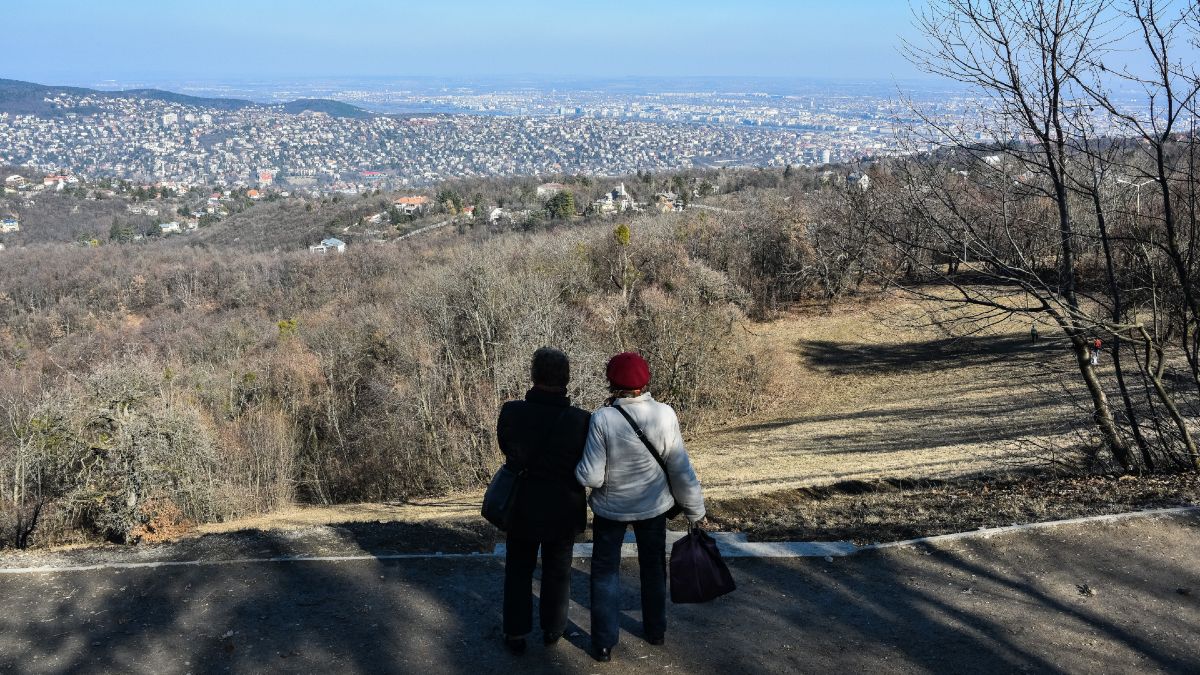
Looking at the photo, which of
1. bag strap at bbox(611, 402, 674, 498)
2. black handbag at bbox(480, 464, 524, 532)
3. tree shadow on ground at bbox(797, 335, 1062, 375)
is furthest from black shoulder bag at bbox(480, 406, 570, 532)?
tree shadow on ground at bbox(797, 335, 1062, 375)

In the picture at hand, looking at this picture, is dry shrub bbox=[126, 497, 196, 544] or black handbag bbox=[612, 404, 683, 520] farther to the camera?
dry shrub bbox=[126, 497, 196, 544]

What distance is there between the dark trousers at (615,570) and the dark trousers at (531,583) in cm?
17

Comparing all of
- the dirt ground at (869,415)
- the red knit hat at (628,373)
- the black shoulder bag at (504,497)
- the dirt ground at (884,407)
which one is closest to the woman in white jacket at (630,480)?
the red knit hat at (628,373)

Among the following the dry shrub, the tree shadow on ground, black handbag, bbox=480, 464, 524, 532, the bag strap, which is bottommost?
the tree shadow on ground

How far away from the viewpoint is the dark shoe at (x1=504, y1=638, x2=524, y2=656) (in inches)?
186

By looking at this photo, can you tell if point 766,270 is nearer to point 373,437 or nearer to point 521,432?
point 373,437

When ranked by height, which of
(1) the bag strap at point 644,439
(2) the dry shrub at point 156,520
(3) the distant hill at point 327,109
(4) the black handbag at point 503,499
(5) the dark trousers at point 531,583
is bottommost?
(2) the dry shrub at point 156,520

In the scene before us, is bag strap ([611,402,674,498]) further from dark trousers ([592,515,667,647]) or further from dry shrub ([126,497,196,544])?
dry shrub ([126,497,196,544])

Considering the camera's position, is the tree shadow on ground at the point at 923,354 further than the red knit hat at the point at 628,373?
Yes

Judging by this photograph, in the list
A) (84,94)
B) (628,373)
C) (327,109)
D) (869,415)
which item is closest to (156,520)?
(628,373)

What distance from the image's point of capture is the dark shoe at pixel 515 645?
4715 millimetres

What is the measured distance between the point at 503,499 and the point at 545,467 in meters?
0.29

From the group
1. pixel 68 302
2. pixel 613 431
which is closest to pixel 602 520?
pixel 613 431

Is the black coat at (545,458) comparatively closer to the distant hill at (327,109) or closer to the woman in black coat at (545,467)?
the woman in black coat at (545,467)
